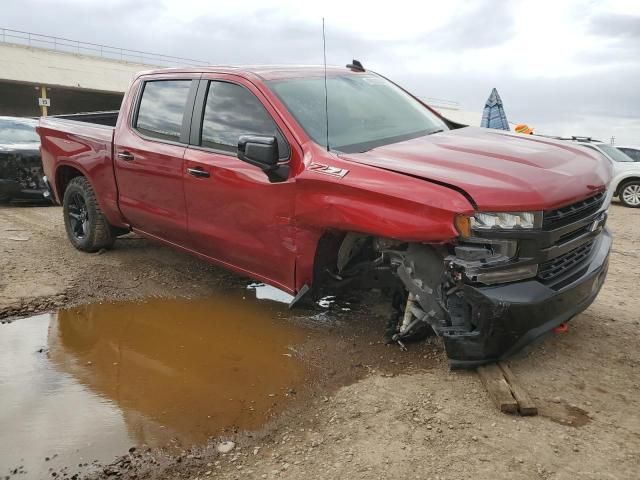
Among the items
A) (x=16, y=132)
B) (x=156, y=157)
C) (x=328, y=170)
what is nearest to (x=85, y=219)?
(x=156, y=157)

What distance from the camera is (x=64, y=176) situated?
6.32 metres

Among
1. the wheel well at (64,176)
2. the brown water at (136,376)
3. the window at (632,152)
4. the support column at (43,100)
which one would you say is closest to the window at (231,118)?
the brown water at (136,376)

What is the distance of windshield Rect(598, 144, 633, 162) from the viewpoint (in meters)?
14.3

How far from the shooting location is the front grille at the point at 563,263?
312cm

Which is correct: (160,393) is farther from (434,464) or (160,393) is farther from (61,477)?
(434,464)

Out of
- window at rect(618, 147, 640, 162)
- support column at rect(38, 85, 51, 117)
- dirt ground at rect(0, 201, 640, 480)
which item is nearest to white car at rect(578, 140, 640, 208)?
window at rect(618, 147, 640, 162)

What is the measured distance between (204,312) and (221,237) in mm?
730

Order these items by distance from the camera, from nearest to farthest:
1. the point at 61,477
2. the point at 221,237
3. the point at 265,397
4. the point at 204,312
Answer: the point at 61,477, the point at 265,397, the point at 221,237, the point at 204,312

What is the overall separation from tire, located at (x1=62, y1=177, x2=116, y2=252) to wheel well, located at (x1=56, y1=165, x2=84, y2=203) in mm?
119

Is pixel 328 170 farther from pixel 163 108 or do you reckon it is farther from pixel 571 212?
pixel 163 108

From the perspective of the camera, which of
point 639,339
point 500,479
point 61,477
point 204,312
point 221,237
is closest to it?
point 500,479

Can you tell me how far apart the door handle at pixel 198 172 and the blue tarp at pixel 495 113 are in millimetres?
10680

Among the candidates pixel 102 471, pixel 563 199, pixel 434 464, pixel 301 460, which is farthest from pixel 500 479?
pixel 102 471

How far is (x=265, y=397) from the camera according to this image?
10.8ft
